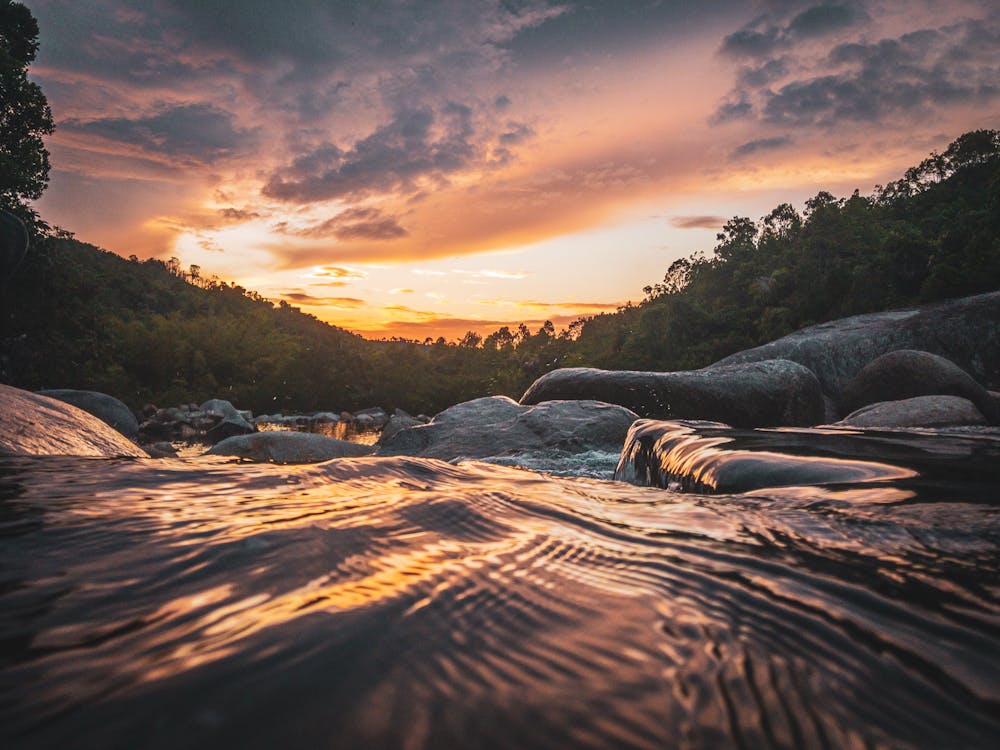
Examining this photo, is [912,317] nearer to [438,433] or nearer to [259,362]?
[438,433]

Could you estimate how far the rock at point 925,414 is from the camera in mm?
7383

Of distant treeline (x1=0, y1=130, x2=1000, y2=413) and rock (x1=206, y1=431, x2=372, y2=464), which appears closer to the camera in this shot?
rock (x1=206, y1=431, x2=372, y2=464)

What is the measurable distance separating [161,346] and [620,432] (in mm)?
30491

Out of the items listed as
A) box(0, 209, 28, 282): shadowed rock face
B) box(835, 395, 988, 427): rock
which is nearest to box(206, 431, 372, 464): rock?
box(0, 209, 28, 282): shadowed rock face

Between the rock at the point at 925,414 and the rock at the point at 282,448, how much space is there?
846cm

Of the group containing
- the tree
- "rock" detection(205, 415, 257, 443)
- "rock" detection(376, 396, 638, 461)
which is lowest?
"rock" detection(205, 415, 257, 443)

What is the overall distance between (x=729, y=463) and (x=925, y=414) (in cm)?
683

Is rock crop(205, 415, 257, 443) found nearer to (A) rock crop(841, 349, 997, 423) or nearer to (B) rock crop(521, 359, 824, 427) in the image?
(B) rock crop(521, 359, 824, 427)

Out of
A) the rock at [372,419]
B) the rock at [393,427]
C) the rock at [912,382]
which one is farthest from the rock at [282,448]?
the rock at [372,419]

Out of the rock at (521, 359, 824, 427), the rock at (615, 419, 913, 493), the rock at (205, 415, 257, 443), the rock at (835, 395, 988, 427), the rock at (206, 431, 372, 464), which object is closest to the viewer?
the rock at (615, 419, 913, 493)

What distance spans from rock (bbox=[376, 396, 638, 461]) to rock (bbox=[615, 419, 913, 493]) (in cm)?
210

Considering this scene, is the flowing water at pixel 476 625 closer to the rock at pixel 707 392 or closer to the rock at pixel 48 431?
the rock at pixel 48 431

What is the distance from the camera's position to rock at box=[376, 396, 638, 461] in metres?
6.42

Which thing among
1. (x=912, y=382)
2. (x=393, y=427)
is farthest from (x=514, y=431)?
(x=912, y=382)
